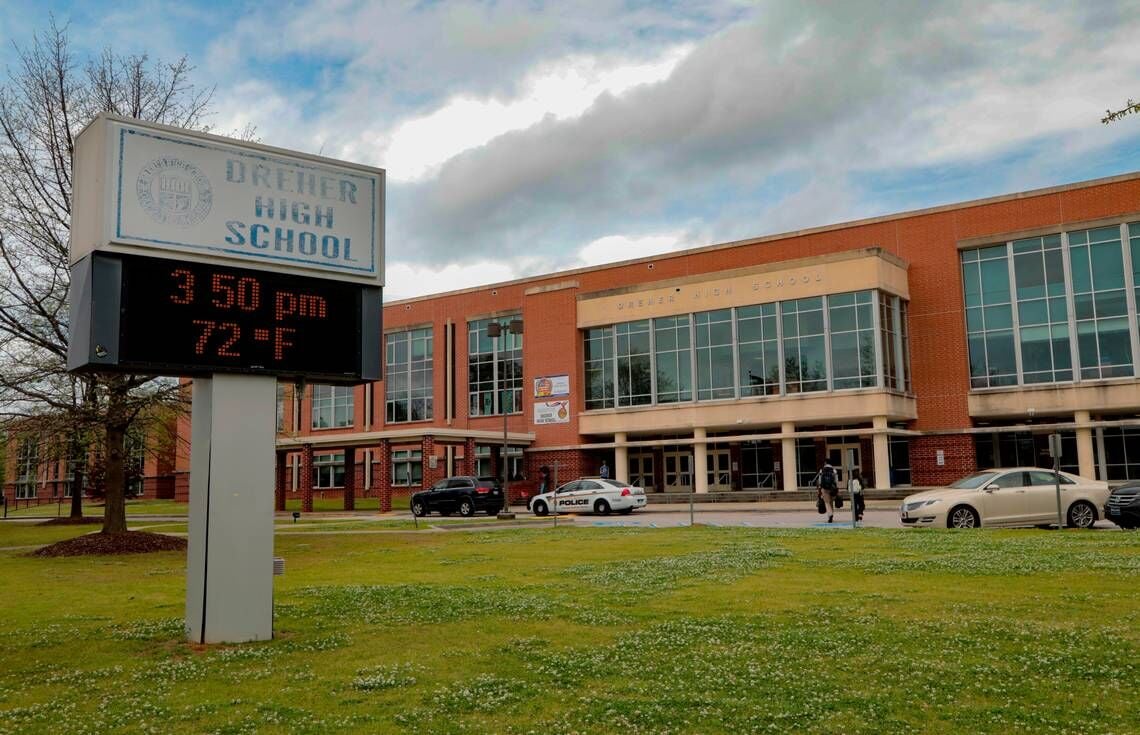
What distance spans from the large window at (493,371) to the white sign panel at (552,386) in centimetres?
248

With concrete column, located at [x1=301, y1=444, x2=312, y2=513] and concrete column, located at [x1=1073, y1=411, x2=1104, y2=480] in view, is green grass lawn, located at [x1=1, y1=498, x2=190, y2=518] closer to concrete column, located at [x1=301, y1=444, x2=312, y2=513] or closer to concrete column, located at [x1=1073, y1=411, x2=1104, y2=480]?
concrete column, located at [x1=301, y1=444, x2=312, y2=513]

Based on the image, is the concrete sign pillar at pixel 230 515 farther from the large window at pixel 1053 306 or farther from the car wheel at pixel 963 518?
the large window at pixel 1053 306

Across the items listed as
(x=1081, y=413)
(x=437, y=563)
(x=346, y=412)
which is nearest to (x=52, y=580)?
(x=437, y=563)

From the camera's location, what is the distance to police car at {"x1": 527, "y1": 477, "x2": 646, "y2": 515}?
3675 centimetres

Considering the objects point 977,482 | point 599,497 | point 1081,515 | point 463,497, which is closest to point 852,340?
point 599,497

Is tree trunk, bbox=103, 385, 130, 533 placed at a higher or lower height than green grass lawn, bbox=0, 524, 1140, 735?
higher

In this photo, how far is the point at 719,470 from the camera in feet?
161

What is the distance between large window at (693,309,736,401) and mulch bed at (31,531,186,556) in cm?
3038

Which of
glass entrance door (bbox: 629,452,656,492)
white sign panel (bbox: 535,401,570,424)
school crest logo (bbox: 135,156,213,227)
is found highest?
white sign panel (bbox: 535,401,570,424)

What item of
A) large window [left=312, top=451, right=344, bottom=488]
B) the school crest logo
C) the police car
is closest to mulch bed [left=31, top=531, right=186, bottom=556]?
the school crest logo

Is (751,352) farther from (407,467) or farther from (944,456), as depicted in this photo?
(407,467)

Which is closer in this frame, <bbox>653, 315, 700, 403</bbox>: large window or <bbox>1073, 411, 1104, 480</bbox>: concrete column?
<bbox>1073, 411, 1104, 480</bbox>: concrete column

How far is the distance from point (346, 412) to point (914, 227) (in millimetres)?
41388

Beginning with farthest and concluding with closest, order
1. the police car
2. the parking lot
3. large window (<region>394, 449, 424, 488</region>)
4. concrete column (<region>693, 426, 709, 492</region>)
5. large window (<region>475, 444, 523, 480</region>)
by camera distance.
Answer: large window (<region>394, 449, 424, 488</region>)
large window (<region>475, 444, 523, 480</region>)
concrete column (<region>693, 426, 709, 492</region>)
the police car
the parking lot
